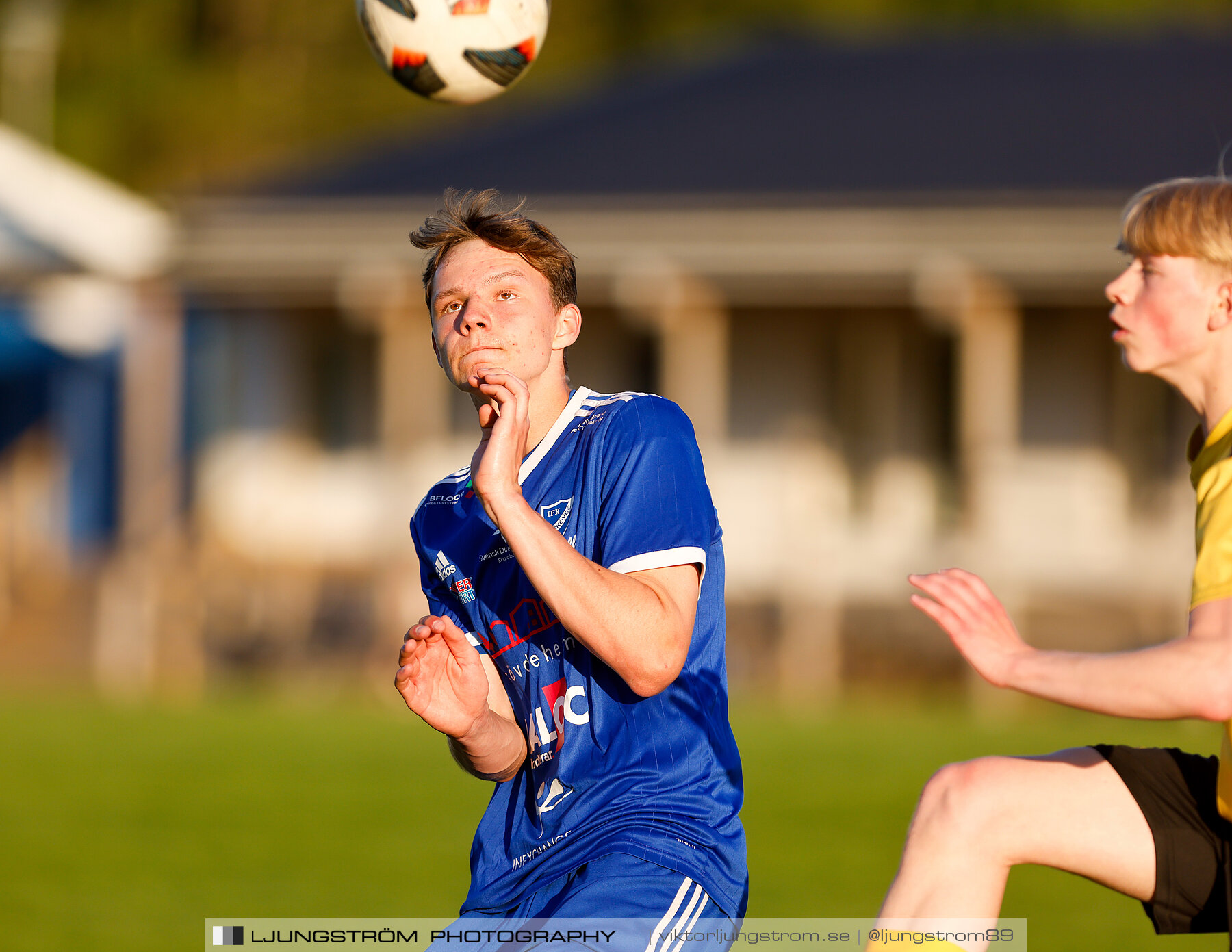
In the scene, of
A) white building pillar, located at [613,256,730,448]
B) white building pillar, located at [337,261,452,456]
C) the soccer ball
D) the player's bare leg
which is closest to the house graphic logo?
the player's bare leg

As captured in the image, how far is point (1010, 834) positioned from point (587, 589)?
991 mm

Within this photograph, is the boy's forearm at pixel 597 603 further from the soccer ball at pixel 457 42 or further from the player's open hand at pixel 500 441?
the soccer ball at pixel 457 42

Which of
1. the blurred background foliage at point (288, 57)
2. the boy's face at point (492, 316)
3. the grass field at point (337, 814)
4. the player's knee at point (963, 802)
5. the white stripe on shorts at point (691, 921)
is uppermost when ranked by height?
the blurred background foliage at point (288, 57)

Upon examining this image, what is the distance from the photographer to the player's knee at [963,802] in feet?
10.1

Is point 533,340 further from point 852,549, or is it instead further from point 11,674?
point 11,674

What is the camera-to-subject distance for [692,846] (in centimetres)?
295

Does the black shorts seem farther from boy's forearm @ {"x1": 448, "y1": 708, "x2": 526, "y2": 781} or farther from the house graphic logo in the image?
the house graphic logo

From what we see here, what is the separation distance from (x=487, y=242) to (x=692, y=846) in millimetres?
1253

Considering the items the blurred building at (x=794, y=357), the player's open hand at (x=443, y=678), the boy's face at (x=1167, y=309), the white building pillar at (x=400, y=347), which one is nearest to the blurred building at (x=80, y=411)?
the blurred building at (x=794, y=357)

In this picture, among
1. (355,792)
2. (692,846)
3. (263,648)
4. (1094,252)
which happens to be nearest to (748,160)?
(1094,252)

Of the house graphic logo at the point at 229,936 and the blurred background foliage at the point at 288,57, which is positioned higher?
the blurred background foliage at the point at 288,57

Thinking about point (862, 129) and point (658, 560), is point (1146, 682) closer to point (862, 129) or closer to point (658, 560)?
point (658, 560)

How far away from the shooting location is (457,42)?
4.30m

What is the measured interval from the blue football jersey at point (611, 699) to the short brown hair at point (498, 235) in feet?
0.85
